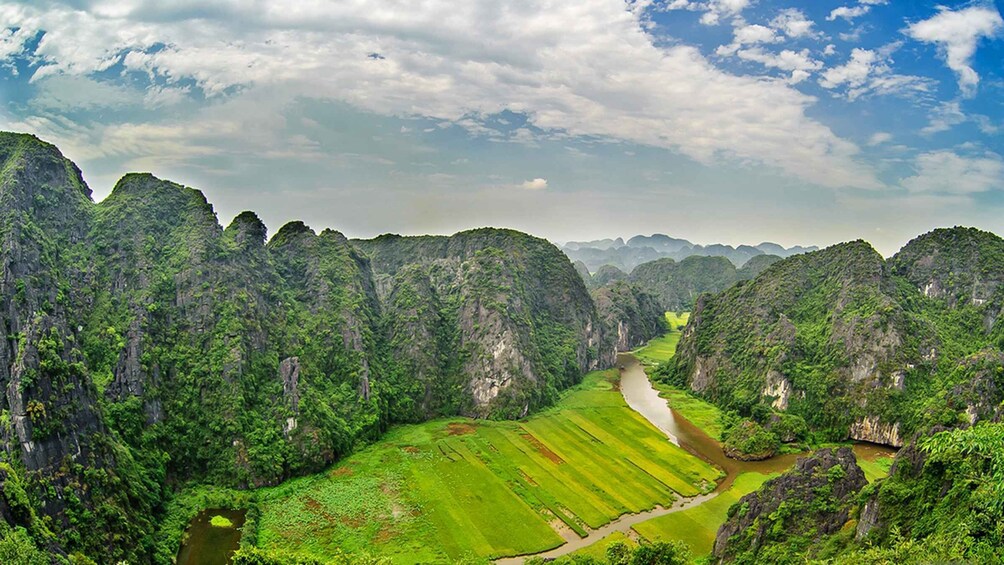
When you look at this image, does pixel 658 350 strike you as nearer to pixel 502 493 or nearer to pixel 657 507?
pixel 657 507

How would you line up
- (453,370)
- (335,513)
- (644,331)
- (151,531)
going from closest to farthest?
(151,531) < (335,513) < (453,370) < (644,331)

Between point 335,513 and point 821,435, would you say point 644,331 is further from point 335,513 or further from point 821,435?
point 335,513

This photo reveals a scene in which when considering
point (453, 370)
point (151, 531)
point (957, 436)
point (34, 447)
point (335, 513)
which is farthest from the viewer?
point (453, 370)

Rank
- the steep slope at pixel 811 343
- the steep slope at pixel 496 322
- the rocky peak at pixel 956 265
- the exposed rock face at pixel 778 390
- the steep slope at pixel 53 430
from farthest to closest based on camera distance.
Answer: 1. the rocky peak at pixel 956 265
2. the steep slope at pixel 496 322
3. the exposed rock face at pixel 778 390
4. the steep slope at pixel 811 343
5. the steep slope at pixel 53 430

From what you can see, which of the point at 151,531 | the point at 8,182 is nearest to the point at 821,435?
the point at 151,531

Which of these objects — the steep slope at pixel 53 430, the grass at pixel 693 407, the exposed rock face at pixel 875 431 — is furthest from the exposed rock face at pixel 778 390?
the steep slope at pixel 53 430

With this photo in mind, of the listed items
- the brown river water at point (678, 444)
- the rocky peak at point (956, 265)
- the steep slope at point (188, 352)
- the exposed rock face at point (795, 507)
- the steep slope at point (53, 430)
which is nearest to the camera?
the exposed rock face at point (795, 507)

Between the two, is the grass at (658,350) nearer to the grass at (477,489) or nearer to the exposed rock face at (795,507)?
the grass at (477,489)
